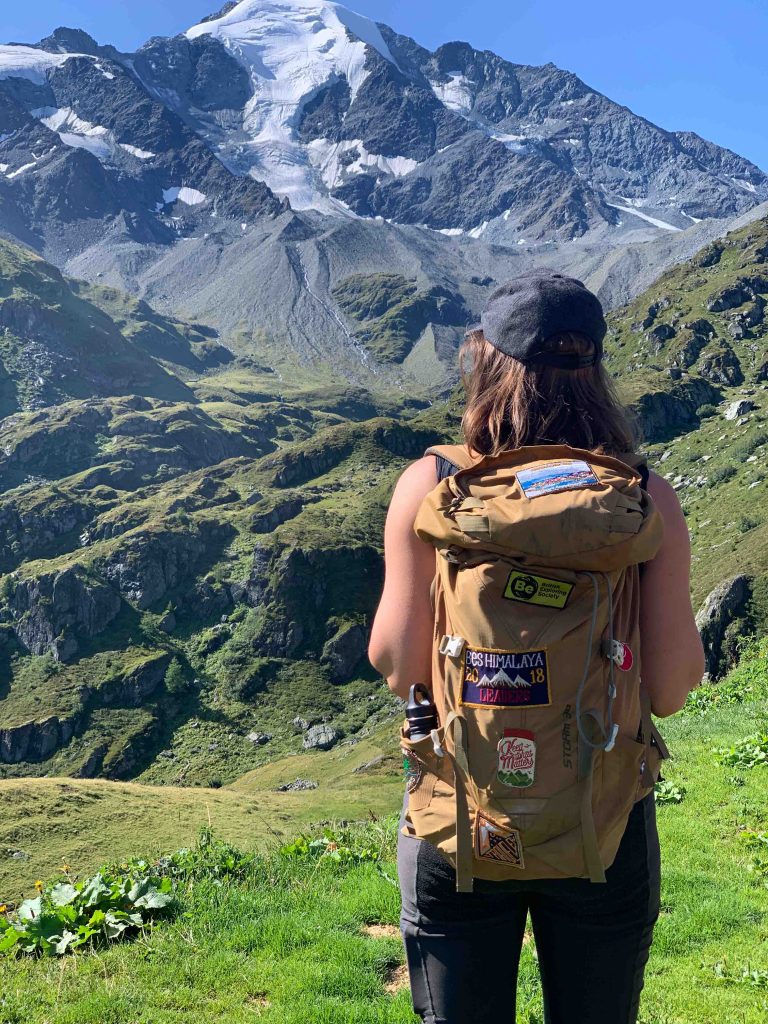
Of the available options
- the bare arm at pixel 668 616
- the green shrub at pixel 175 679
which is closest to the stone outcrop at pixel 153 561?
the green shrub at pixel 175 679

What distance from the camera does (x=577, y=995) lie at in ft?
10.9

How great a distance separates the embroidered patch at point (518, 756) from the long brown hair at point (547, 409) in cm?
117

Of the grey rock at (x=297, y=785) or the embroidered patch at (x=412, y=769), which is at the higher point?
the embroidered patch at (x=412, y=769)

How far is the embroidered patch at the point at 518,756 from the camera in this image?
3055 millimetres

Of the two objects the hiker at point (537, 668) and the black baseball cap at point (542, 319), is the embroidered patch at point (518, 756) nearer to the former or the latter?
the hiker at point (537, 668)

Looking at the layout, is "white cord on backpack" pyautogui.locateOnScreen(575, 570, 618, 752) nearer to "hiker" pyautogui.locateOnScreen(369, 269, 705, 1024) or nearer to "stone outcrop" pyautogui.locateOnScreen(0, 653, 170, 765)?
"hiker" pyautogui.locateOnScreen(369, 269, 705, 1024)

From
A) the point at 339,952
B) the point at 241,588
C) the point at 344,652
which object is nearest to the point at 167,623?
the point at 241,588

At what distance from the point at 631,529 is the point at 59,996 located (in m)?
5.74

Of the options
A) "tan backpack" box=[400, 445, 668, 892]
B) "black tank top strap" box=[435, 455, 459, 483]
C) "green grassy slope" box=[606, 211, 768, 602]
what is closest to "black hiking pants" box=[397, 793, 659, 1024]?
"tan backpack" box=[400, 445, 668, 892]

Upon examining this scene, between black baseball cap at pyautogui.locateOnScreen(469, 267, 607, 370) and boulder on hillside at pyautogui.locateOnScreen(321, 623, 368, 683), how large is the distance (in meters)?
138

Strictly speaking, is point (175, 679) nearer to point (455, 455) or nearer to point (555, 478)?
point (455, 455)

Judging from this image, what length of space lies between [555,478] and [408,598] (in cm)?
79

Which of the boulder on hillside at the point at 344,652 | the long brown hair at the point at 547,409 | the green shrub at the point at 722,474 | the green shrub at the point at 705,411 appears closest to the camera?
the long brown hair at the point at 547,409

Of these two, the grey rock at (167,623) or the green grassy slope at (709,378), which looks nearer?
the green grassy slope at (709,378)
